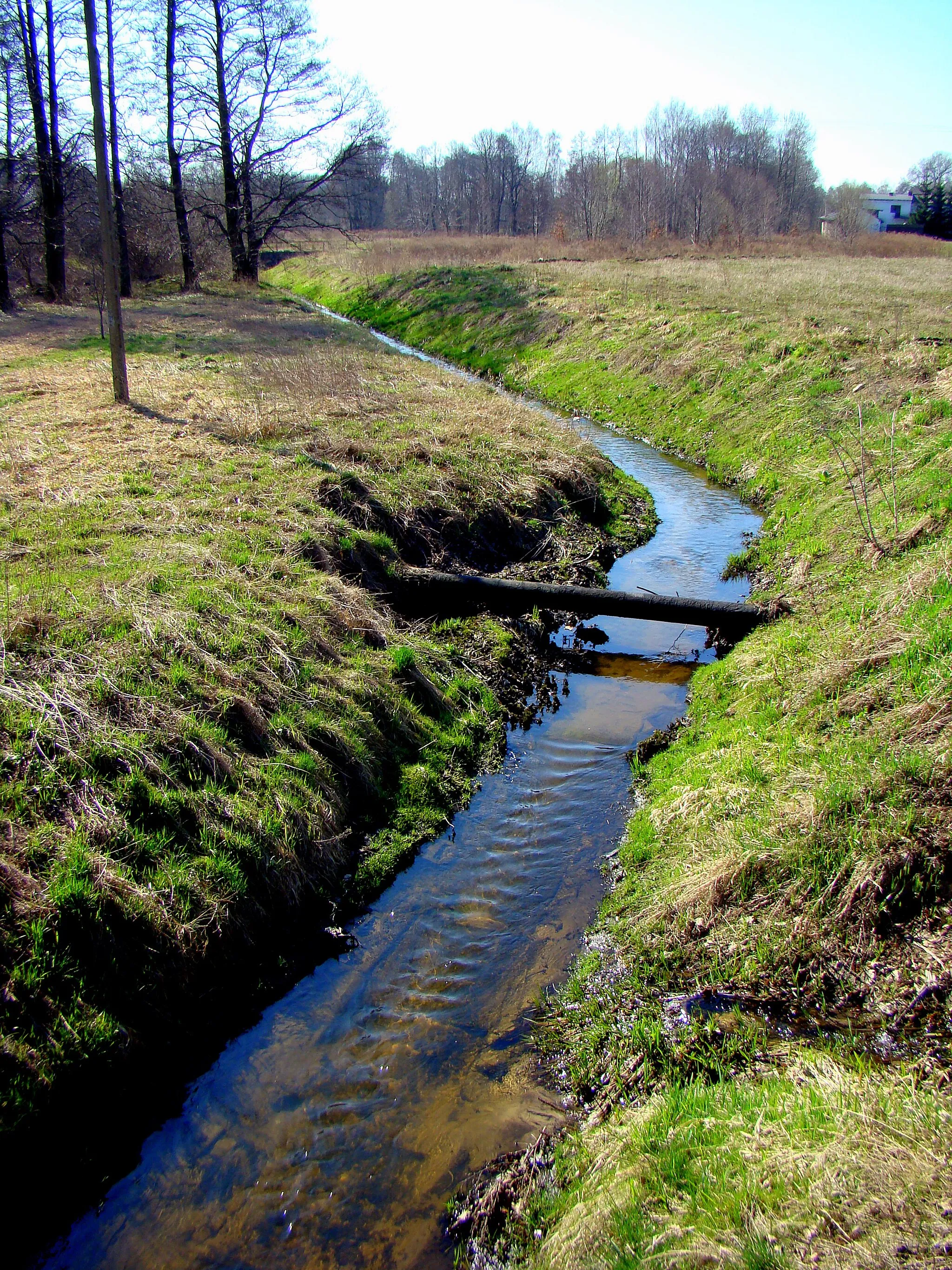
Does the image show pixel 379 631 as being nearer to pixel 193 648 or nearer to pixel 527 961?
pixel 193 648

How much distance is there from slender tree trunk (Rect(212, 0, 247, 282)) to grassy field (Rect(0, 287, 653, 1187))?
972 inches

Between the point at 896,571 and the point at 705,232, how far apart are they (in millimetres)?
67929

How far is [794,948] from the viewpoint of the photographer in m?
4.70

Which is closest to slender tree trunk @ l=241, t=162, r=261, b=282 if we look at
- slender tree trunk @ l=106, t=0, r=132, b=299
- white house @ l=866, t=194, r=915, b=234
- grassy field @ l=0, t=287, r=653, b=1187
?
slender tree trunk @ l=106, t=0, r=132, b=299

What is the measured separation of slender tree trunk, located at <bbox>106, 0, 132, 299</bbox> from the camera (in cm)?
2722

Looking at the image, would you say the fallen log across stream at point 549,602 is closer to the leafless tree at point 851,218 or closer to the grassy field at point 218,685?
the grassy field at point 218,685

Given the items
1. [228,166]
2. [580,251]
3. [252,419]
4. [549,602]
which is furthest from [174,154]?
[549,602]

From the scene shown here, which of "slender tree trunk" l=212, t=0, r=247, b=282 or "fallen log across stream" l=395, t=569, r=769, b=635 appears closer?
"fallen log across stream" l=395, t=569, r=769, b=635

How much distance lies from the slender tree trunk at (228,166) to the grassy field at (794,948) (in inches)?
1239

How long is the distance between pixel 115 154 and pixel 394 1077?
107ft

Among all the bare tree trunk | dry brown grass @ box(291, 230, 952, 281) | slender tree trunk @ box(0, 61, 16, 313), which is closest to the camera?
slender tree trunk @ box(0, 61, 16, 313)

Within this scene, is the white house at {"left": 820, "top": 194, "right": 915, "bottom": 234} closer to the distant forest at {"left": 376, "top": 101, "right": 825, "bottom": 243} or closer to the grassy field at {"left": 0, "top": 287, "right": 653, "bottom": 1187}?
the distant forest at {"left": 376, "top": 101, "right": 825, "bottom": 243}

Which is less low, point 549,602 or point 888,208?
point 888,208

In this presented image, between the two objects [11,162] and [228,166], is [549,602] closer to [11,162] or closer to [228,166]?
[11,162]
